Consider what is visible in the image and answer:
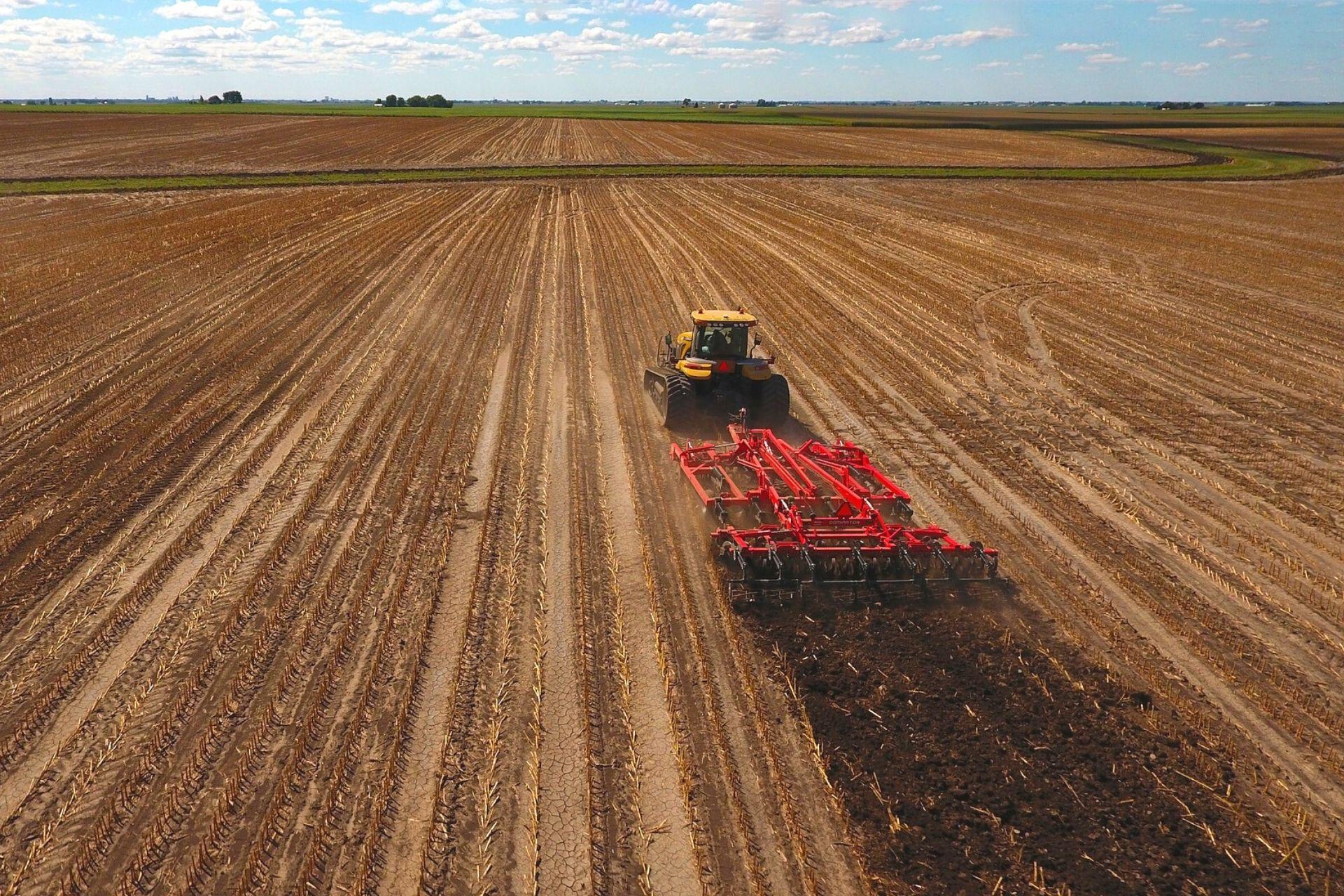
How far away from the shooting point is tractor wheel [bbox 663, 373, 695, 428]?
12844 millimetres

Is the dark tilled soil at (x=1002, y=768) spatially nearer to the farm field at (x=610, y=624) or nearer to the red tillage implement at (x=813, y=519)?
the farm field at (x=610, y=624)

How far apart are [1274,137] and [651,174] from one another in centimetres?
7022

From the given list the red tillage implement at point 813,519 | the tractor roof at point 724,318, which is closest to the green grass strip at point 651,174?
the tractor roof at point 724,318

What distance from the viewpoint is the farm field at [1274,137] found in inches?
2638

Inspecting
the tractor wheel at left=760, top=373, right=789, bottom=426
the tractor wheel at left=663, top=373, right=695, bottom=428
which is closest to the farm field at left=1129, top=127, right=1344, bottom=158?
the tractor wheel at left=760, top=373, right=789, bottom=426

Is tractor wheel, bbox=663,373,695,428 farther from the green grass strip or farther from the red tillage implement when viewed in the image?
the green grass strip

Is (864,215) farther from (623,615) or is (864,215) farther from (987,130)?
(987,130)

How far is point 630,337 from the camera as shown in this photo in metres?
18.0

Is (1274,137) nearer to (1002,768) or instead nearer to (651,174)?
(651,174)

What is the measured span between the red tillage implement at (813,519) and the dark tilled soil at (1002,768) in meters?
0.67

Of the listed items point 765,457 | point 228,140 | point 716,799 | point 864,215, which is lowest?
point 716,799

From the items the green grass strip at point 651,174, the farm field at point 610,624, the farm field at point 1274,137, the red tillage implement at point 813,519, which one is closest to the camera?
the farm field at point 610,624

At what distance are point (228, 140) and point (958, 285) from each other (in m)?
60.7

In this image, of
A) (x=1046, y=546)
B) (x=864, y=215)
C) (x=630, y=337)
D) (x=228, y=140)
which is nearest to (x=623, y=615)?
(x=1046, y=546)
